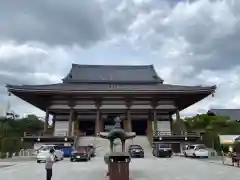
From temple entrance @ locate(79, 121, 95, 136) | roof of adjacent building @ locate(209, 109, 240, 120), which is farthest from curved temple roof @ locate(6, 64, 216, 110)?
roof of adjacent building @ locate(209, 109, 240, 120)

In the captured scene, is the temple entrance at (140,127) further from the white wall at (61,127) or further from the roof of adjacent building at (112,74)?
the white wall at (61,127)

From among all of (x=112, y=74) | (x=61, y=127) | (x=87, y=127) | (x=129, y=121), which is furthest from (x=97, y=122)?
(x=112, y=74)

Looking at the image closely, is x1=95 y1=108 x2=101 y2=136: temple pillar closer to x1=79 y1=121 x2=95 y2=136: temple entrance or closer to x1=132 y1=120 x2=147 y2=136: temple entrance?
x1=79 y1=121 x2=95 y2=136: temple entrance

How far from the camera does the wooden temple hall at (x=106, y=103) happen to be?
4381 centimetres

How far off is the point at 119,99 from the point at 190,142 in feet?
36.2

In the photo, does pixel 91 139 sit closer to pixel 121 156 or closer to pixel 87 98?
pixel 87 98

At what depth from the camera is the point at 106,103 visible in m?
47.0

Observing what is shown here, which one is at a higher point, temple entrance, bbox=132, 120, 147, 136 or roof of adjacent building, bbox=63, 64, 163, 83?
roof of adjacent building, bbox=63, 64, 163, 83

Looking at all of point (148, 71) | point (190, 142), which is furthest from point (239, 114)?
point (190, 142)

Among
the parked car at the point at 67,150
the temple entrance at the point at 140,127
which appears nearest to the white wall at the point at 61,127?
the parked car at the point at 67,150

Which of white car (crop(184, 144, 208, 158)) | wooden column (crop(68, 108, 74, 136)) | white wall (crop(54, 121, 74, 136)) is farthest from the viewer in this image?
white wall (crop(54, 121, 74, 136))

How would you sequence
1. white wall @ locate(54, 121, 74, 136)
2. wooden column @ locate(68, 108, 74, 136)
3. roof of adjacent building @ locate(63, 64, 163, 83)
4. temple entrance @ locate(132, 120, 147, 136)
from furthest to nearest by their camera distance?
roof of adjacent building @ locate(63, 64, 163, 83) → temple entrance @ locate(132, 120, 147, 136) → white wall @ locate(54, 121, 74, 136) → wooden column @ locate(68, 108, 74, 136)

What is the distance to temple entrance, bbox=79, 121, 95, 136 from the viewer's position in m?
50.4

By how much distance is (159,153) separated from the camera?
3625 centimetres
